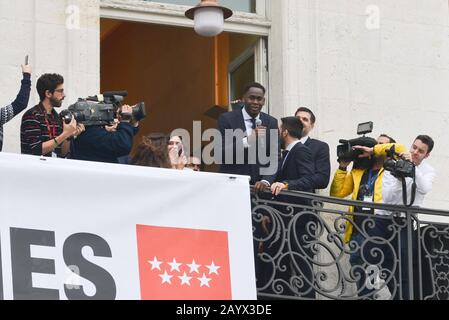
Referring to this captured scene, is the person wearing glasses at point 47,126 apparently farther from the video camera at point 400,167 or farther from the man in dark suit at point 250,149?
the video camera at point 400,167

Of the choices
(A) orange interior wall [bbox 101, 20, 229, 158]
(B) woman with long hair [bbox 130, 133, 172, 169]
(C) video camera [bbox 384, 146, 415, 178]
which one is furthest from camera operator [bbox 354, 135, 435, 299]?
(A) orange interior wall [bbox 101, 20, 229, 158]

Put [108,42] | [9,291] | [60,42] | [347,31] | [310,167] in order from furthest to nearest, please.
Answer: [108,42], [347,31], [60,42], [310,167], [9,291]

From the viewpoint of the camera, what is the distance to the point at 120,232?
40.8 ft

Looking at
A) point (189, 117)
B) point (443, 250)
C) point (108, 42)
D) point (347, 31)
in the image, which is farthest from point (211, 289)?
point (108, 42)

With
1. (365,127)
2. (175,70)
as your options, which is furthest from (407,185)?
(175,70)

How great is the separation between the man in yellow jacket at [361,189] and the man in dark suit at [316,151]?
1.07 feet

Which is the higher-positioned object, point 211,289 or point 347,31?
point 347,31

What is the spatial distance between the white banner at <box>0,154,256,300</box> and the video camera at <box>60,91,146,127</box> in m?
0.88

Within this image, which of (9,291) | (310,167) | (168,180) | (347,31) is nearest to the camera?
(9,291)

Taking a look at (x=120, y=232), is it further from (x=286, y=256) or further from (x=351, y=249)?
(x=351, y=249)

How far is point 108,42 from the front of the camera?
70.9 ft
